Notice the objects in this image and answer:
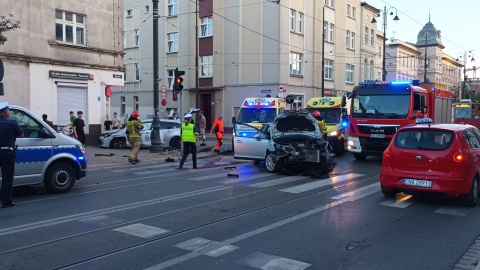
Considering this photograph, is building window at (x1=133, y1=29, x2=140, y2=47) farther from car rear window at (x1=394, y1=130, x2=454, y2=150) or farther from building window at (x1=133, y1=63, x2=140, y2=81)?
car rear window at (x1=394, y1=130, x2=454, y2=150)

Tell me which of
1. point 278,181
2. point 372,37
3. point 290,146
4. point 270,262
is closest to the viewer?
point 270,262

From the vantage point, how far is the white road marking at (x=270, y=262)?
195 inches

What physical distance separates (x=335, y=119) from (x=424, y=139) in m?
10.5

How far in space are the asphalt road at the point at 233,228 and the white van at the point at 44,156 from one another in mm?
369

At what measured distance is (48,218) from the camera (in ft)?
23.8

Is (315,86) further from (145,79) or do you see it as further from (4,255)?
(4,255)

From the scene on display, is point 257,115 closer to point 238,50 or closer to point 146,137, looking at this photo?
point 146,137

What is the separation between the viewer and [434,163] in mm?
8195

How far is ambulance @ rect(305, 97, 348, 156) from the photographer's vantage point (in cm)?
1839

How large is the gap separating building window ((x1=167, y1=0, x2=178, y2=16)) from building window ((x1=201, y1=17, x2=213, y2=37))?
A: 3496 mm

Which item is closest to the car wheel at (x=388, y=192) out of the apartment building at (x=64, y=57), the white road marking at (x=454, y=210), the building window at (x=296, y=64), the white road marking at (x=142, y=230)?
the white road marking at (x=454, y=210)

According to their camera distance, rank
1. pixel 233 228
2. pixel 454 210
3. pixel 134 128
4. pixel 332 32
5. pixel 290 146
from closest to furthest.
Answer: pixel 233 228
pixel 454 210
pixel 290 146
pixel 134 128
pixel 332 32

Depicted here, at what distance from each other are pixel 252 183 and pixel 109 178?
4072 mm

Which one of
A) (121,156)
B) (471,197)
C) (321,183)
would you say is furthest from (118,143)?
(471,197)
